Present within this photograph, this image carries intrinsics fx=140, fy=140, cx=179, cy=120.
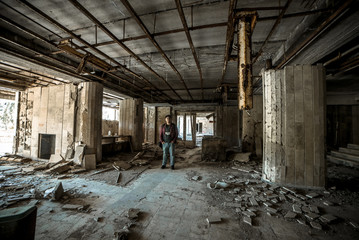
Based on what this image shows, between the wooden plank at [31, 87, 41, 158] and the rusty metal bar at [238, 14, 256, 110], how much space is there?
334 inches

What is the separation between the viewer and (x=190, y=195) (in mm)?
3049

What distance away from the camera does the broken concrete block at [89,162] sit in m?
4.96

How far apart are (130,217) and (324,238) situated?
2753mm

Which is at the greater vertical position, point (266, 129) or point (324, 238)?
point (266, 129)

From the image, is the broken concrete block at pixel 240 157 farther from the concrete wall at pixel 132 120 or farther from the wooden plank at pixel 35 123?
the wooden plank at pixel 35 123

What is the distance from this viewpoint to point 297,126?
3.41 meters

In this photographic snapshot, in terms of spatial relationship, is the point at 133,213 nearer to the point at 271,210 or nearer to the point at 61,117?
the point at 271,210

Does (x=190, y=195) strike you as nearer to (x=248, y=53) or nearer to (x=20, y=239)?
(x=20, y=239)

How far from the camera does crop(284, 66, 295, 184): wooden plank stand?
3.43 metres

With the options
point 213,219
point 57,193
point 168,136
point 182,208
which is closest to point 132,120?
point 168,136

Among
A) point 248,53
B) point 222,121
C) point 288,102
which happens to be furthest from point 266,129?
point 222,121

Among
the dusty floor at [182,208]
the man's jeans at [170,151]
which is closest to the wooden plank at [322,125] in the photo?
the dusty floor at [182,208]

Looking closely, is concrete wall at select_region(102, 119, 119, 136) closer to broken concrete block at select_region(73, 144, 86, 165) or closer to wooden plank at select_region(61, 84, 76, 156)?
wooden plank at select_region(61, 84, 76, 156)

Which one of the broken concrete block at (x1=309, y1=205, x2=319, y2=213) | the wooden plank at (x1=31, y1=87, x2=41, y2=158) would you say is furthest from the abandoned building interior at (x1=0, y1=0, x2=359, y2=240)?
the wooden plank at (x1=31, y1=87, x2=41, y2=158)
